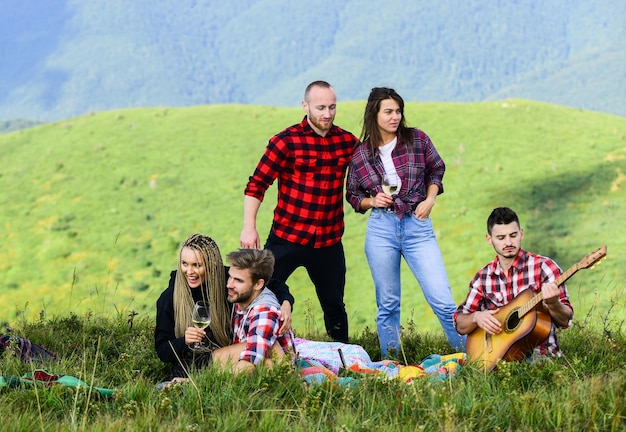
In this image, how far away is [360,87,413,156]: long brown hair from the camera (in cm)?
693

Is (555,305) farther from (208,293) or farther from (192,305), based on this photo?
(192,305)

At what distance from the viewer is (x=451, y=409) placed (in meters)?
4.66

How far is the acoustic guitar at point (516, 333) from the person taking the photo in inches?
232

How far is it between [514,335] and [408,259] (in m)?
1.45

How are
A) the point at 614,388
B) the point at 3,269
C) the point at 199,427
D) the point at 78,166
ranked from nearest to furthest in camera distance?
the point at 199,427 → the point at 614,388 → the point at 3,269 → the point at 78,166

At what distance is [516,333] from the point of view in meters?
5.97

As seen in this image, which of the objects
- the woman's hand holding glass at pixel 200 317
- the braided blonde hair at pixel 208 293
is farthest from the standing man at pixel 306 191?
the woman's hand holding glass at pixel 200 317

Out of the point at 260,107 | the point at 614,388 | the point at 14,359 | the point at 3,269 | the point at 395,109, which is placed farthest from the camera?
the point at 260,107

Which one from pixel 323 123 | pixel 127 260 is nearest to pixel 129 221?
pixel 127 260

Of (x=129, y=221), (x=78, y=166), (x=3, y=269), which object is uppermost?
(x=78, y=166)

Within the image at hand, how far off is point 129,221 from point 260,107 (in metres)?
10.6

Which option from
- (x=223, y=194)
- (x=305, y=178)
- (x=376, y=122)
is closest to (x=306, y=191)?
(x=305, y=178)

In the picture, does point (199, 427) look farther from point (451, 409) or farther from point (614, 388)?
point (614, 388)

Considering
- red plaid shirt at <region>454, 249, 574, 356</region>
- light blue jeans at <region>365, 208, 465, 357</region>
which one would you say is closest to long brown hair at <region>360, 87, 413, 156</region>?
light blue jeans at <region>365, 208, 465, 357</region>
